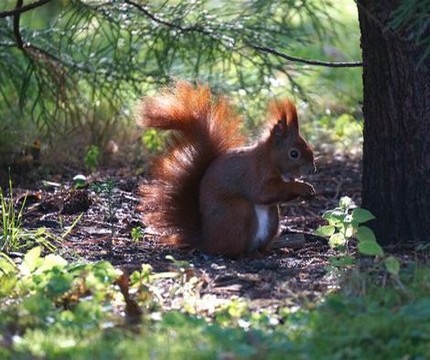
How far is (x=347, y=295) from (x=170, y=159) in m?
1.57

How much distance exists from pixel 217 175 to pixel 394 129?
0.79 metres

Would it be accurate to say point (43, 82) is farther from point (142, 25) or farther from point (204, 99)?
point (204, 99)

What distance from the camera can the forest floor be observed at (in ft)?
13.0

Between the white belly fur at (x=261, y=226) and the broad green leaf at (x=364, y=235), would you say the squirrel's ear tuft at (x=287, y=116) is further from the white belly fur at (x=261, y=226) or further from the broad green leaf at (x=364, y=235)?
the broad green leaf at (x=364, y=235)

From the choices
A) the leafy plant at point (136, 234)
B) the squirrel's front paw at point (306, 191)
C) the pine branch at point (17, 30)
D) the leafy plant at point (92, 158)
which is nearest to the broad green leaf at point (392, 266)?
the squirrel's front paw at point (306, 191)

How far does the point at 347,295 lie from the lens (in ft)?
11.9

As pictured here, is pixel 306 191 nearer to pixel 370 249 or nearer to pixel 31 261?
pixel 370 249

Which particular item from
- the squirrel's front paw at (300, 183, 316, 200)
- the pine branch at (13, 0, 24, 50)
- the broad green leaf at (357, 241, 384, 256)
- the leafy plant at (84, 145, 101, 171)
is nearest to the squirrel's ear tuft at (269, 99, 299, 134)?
the squirrel's front paw at (300, 183, 316, 200)

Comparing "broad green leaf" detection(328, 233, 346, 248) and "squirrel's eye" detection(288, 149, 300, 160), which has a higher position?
"squirrel's eye" detection(288, 149, 300, 160)

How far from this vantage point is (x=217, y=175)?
4770 millimetres

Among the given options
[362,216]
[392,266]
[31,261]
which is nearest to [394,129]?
[362,216]

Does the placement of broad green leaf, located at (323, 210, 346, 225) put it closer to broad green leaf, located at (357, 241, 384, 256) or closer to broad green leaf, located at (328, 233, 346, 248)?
broad green leaf, located at (328, 233, 346, 248)

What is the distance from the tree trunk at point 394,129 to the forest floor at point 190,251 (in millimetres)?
348

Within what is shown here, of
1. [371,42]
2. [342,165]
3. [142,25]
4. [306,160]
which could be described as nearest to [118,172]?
[142,25]
